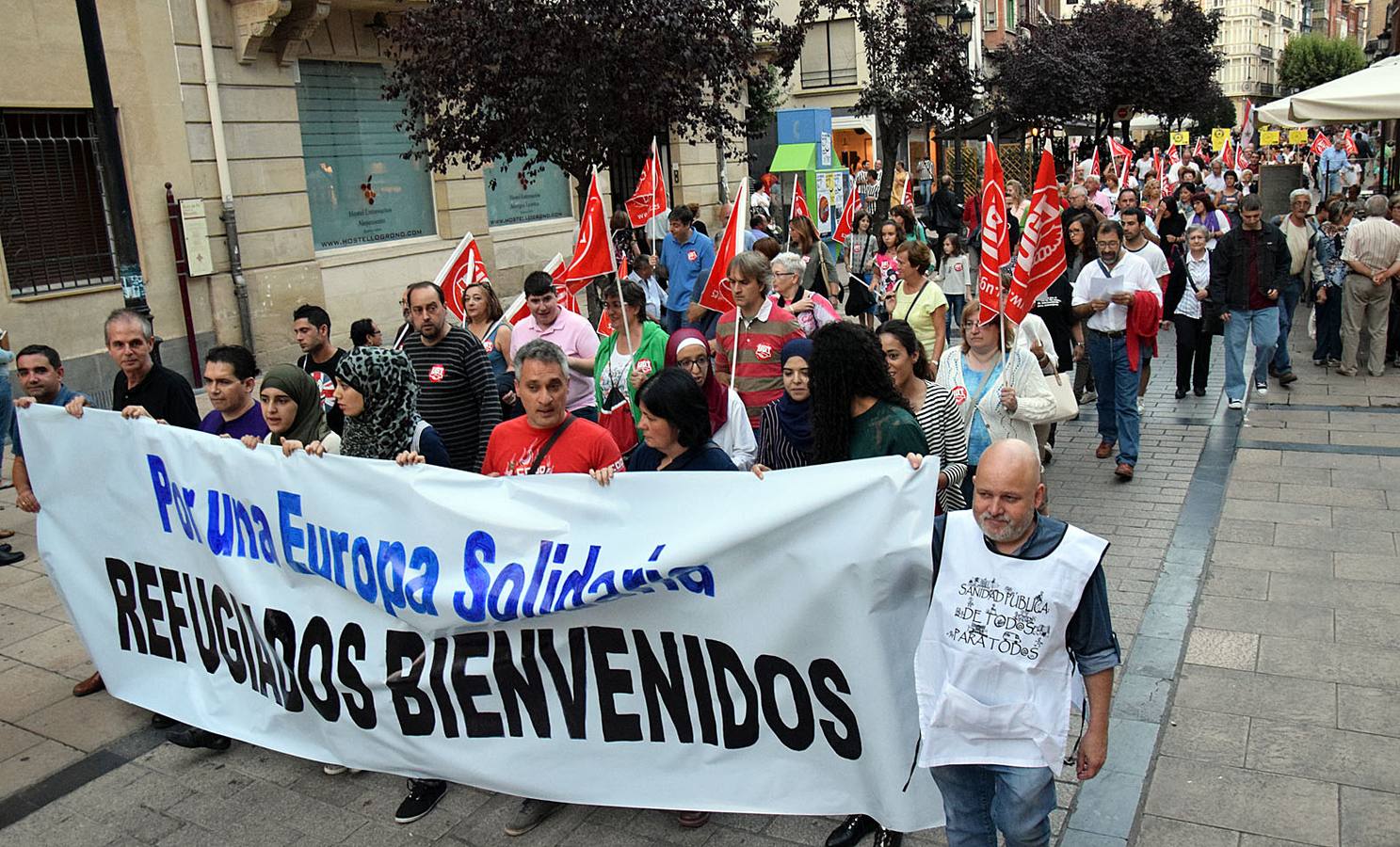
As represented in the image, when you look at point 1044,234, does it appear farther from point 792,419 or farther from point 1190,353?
point 1190,353

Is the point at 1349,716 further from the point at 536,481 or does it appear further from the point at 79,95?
the point at 79,95

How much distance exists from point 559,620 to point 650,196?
8173 mm

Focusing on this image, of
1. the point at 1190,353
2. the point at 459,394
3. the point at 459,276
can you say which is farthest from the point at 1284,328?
the point at 459,394

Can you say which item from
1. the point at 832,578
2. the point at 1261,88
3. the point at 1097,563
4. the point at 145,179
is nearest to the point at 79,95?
the point at 145,179

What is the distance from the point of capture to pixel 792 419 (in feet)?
16.0

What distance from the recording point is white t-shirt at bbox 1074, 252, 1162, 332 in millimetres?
8750

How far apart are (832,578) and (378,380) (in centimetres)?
205

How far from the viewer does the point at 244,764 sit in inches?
191

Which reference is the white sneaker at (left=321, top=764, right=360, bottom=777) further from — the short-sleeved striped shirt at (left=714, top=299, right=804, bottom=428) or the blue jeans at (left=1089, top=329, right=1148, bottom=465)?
the blue jeans at (left=1089, top=329, right=1148, bottom=465)

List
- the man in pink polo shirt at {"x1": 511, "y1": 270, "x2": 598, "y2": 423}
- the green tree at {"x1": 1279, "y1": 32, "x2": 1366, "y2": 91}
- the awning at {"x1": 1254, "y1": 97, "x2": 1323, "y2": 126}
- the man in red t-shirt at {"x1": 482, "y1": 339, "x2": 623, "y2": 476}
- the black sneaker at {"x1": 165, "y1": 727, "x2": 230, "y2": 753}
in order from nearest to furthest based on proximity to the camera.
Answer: the man in red t-shirt at {"x1": 482, "y1": 339, "x2": 623, "y2": 476}
the black sneaker at {"x1": 165, "y1": 727, "x2": 230, "y2": 753}
the man in pink polo shirt at {"x1": 511, "y1": 270, "x2": 598, "y2": 423}
the awning at {"x1": 1254, "y1": 97, "x2": 1323, "y2": 126}
the green tree at {"x1": 1279, "y1": 32, "x2": 1366, "y2": 91}

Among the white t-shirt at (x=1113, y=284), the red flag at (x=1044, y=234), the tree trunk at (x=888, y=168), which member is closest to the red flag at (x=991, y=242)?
the red flag at (x=1044, y=234)

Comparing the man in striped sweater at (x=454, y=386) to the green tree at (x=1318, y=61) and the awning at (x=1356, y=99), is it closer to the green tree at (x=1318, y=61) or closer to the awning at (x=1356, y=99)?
the awning at (x=1356, y=99)

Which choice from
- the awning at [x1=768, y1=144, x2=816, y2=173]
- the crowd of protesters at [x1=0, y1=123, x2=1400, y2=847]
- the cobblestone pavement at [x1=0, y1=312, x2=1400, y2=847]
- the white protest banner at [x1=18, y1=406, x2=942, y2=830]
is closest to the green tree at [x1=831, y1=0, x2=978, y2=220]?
the awning at [x1=768, y1=144, x2=816, y2=173]

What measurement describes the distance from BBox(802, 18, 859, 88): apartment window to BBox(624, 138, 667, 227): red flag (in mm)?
27549
